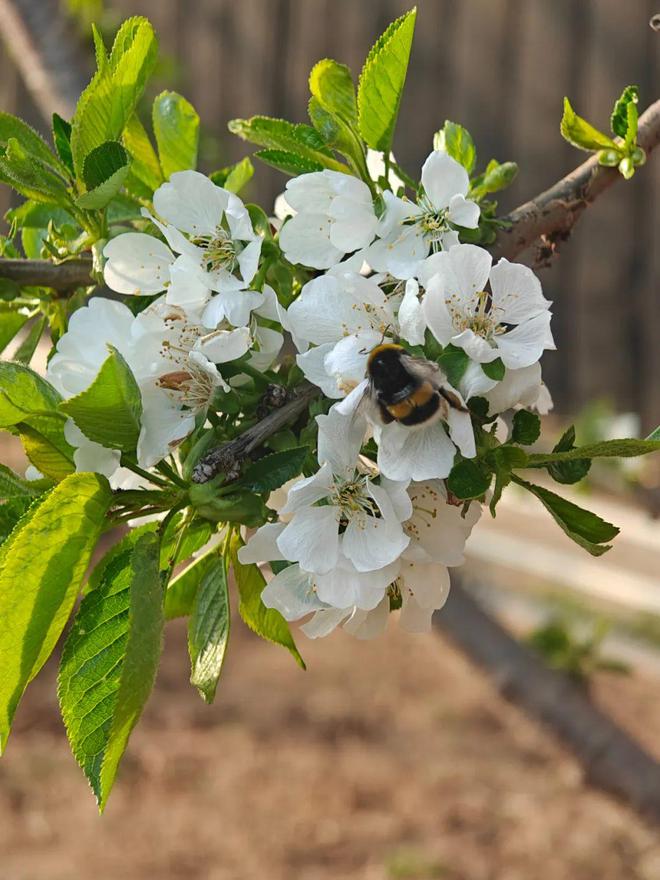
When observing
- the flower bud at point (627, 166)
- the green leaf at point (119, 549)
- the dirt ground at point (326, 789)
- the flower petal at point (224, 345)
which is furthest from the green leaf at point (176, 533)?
the dirt ground at point (326, 789)

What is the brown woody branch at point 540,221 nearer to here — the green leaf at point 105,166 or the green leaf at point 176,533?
the green leaf at point 105,166

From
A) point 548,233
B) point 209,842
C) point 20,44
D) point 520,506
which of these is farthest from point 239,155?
point 548,233

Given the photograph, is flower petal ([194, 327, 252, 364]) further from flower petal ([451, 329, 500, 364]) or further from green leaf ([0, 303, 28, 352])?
green leaf ([0, 303, 28, 352])

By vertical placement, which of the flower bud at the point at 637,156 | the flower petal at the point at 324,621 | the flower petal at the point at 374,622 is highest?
the flower bud at the point at 637,156

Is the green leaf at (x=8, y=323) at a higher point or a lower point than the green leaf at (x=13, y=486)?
higher

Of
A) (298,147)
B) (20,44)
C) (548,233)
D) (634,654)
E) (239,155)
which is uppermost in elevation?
(298,147)

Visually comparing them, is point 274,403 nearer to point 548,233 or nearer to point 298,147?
point 298,147

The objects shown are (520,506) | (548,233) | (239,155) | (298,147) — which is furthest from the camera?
(239,155)

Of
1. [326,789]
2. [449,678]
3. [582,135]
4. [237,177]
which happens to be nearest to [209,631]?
[237,177]
